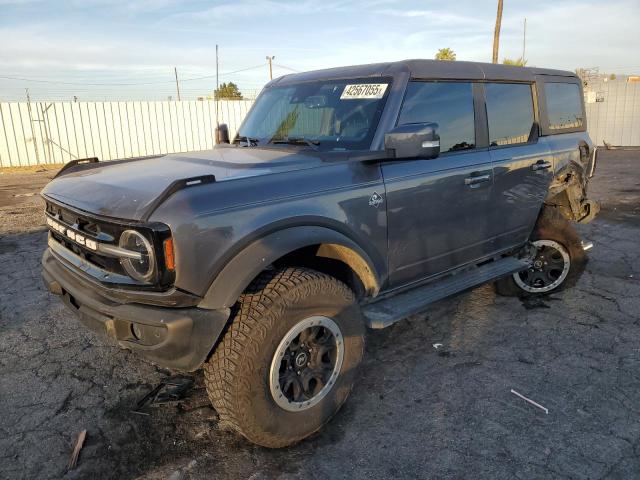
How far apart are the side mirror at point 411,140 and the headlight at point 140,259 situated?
1497 mm

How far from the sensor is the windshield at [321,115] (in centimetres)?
327

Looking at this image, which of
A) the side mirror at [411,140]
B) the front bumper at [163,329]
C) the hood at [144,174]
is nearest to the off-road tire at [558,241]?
the side mirror at [411,140]

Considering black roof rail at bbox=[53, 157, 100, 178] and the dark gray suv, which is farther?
black roof rail at bbox=[53, 157, 100, 178]

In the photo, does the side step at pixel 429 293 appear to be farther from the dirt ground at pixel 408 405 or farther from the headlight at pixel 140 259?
the headlight at pixel 140 259

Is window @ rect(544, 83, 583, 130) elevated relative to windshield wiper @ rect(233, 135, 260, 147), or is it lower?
elevated

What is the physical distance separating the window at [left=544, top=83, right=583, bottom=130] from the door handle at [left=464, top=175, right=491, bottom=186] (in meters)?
1.35

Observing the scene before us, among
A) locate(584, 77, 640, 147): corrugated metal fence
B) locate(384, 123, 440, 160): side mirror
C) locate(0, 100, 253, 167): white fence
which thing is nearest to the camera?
locate(384, 123, 440, 160): side mirror

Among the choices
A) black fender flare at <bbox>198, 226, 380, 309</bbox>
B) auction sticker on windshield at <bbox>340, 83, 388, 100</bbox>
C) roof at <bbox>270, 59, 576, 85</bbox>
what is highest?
roof at <bbox>270, 59, 576, 85</bbox>

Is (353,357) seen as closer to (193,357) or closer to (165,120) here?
(193,357)

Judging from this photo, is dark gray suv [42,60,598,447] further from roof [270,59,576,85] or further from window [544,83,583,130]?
window [544,83,583,130]

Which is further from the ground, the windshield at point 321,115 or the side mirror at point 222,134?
the windshield at point 321,115

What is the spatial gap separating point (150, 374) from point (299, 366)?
4.43 feet

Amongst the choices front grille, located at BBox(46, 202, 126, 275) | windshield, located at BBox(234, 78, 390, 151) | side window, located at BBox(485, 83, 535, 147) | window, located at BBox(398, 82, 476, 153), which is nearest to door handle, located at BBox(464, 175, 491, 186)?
window, located at BBox(398, 82, 476, 153)

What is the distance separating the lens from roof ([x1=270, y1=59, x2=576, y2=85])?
3404mm
